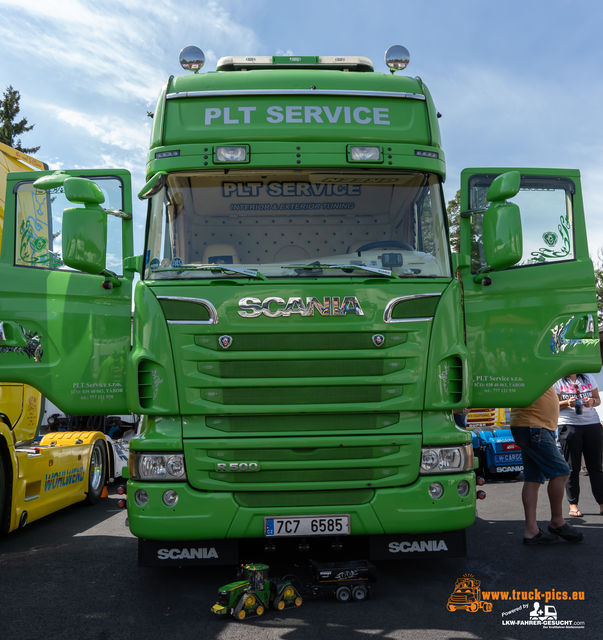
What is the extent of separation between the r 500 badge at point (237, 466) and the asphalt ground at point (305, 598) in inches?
37.5

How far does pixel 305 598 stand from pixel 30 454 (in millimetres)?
4072

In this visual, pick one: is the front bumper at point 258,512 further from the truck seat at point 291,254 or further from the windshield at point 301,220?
the truck seat at point 291,254

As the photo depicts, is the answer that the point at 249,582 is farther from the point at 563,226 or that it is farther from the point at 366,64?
the point at 366,64

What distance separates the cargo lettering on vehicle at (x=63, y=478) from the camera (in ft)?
24.1

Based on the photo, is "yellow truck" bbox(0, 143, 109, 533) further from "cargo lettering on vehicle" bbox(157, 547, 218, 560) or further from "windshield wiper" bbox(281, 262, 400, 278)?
"windshield wiper" bbox(281, 262, 400, 278)

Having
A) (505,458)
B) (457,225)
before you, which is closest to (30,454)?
(505,458)

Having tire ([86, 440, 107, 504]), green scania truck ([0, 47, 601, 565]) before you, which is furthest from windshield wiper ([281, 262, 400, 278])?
tire ([86, 440, 107, 504])

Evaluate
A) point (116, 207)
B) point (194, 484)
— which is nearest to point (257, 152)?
point (116, 207)

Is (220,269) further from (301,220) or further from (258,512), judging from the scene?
(258,512)

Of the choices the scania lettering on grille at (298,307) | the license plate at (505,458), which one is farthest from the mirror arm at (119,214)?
the license plate at (505,458)

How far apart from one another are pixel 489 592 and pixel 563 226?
2.91 meters

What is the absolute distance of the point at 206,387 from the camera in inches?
163

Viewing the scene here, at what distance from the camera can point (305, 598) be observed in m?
4.35

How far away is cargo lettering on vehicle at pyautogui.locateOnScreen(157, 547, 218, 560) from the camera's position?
13.9 feet
